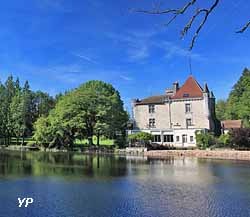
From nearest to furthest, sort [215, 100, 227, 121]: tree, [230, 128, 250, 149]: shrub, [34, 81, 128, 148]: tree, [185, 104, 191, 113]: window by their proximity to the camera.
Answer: [230, 128, 250, 149]: shrub, [34, 81, 128, 148]: tree, [185, 104, 191, 113]: window, [215, 100, 227, 121]: tree

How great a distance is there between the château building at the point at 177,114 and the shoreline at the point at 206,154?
6.09 metres

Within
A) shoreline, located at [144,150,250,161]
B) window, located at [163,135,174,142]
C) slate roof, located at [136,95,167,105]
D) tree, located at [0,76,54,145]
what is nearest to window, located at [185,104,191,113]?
slate roof, located at [136,95,167,105]

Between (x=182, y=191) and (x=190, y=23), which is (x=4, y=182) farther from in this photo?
(x=190, y=23)

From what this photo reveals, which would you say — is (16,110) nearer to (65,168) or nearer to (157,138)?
(157,138)

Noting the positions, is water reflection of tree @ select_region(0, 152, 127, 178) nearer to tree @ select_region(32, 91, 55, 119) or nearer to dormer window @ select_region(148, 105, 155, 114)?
dormer window @ select_region(148, 105, 155, 114)

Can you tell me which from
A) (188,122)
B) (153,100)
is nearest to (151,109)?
(153,100)

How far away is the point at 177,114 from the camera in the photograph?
4372 centimetres

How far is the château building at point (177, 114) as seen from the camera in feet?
138

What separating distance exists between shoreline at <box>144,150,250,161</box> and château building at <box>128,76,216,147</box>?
6085 mm

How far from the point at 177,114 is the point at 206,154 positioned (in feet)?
37.1

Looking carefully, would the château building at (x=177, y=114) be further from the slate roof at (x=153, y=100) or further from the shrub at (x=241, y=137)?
the shrub at (x=241, y=137)

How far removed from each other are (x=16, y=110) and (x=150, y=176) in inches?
1786

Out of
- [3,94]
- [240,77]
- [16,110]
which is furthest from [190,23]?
[240,77]

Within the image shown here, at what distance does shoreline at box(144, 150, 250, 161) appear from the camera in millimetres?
30531
